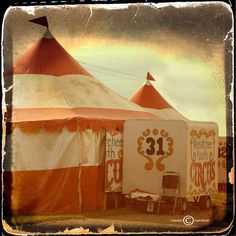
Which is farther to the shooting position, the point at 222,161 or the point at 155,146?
the point at 155,146

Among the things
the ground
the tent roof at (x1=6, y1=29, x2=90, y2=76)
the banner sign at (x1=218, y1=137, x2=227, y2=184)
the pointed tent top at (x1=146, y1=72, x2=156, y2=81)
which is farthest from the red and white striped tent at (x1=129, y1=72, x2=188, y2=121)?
the ground

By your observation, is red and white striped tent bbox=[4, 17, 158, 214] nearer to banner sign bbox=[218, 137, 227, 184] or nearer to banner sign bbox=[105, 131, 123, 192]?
banner sign bbox=[105, 131, 123, 192]

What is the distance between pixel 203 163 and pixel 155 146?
0.43 metres

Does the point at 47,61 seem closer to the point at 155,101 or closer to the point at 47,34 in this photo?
the point at 47,34

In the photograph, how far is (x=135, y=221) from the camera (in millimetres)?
7449

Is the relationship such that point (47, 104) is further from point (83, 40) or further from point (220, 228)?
point (220, 228)

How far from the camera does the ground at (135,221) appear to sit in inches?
291

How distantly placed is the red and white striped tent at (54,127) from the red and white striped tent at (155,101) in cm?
10

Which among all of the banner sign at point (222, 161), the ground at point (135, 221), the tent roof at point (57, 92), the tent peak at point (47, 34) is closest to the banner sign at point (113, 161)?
the tent roof at point (57, 92)

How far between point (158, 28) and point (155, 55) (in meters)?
0.22

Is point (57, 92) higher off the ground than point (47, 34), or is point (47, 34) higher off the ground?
point (47, 34)

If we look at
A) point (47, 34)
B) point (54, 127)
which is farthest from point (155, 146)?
point (47, 34)

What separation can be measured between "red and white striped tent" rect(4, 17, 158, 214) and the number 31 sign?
17cm

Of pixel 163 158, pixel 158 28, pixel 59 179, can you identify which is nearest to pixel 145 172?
pixel 163 158
